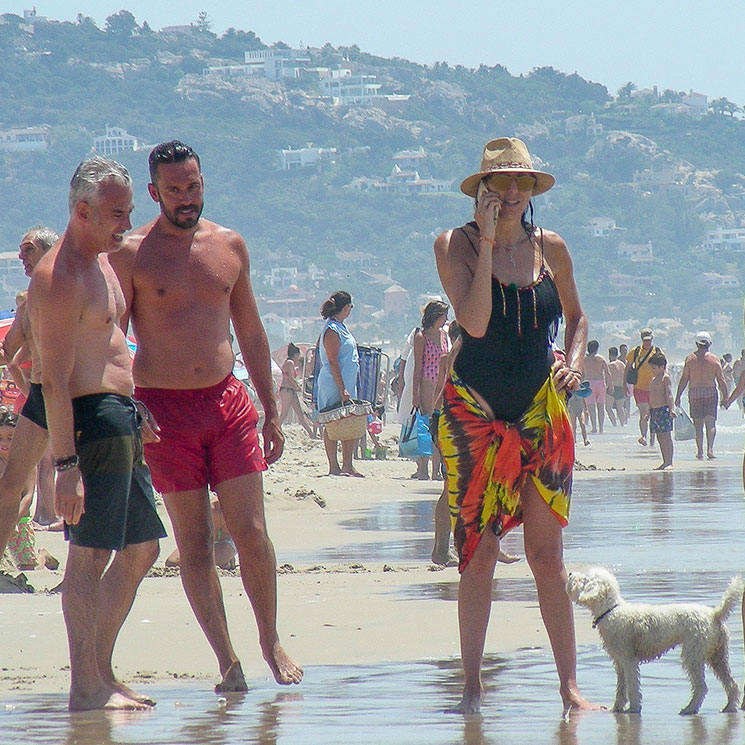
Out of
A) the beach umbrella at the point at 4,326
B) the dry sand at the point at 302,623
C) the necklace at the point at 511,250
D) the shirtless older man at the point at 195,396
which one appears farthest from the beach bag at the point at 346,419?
the necklace at the point at 511,250

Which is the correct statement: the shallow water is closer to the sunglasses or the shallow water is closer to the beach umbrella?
the sunglasses

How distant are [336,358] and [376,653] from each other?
8697mm

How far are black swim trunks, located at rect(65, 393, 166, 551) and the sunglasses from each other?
1322 millimetres

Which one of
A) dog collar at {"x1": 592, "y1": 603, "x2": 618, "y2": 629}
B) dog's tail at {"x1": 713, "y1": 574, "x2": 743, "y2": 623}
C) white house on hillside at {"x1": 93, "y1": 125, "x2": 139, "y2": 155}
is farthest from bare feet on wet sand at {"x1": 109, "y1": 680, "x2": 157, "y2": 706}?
white house on hillside at {"x1": 93, "y1": 125, "x2": 139, "y2": 155}

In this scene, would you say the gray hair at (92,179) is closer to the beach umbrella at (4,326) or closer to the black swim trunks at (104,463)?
the black swim trunks at (104,463)

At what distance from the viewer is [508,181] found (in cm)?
476

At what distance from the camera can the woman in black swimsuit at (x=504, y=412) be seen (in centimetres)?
457

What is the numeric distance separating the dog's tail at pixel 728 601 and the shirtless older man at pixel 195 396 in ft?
4.42

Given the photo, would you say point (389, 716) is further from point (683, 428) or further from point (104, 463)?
point (683, 428)

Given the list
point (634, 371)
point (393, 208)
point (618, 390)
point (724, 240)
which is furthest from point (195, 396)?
point (724, 240)

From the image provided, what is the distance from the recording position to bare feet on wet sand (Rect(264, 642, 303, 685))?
4.90m

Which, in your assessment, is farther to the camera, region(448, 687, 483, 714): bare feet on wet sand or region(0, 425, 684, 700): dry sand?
region(0, 425, 684, 700): dry sand

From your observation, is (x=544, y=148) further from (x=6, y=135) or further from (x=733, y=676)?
(x=733, y=676)

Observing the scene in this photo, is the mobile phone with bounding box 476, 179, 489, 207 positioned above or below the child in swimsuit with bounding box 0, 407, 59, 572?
above
